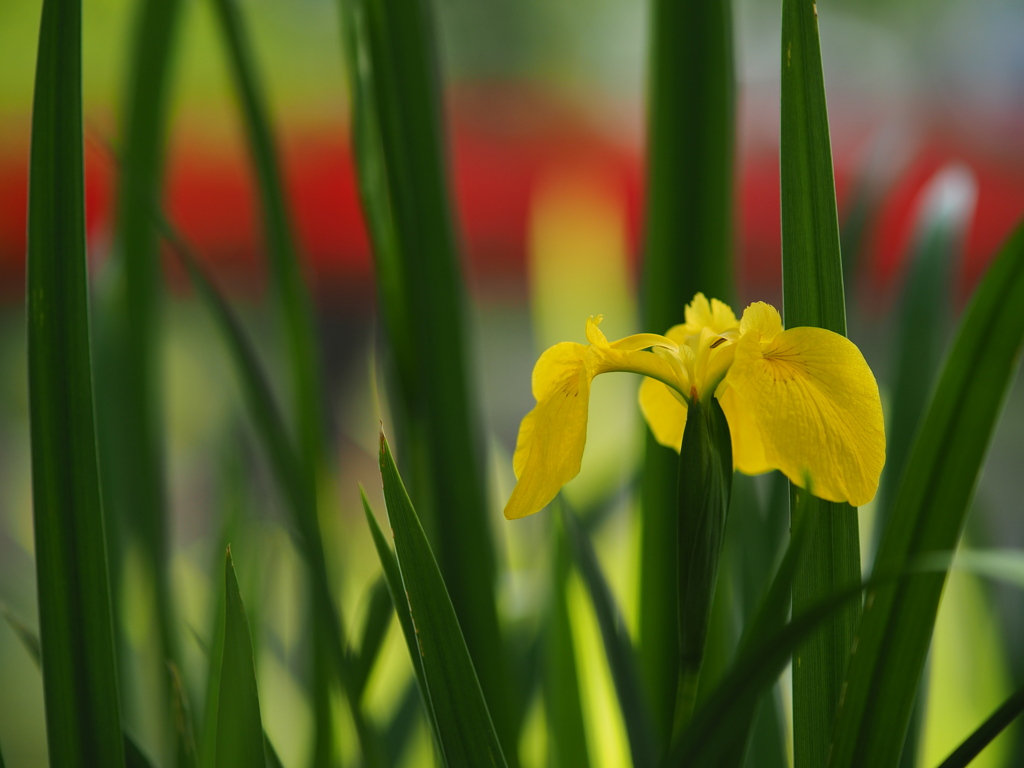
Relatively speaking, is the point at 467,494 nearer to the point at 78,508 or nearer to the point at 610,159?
the point at 78,508

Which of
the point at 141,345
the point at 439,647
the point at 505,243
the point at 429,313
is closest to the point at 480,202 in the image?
the point at 505,243

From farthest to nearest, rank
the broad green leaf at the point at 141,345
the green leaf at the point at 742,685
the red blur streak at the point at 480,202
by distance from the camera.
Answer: the red blur streak at the point at 480,202
the broad green leaf at the point at 141,345
the green leaf at the point at 742,685

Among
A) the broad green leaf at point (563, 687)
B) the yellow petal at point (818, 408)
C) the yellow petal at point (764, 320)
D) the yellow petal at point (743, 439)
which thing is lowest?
the broad green leaf at point (563, 687)

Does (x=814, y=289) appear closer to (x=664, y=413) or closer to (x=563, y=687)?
(x=664, y=413)

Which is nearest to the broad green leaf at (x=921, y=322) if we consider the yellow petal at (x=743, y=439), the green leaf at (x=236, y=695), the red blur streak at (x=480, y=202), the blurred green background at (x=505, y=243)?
the blurred green background at (x=505, y=243)

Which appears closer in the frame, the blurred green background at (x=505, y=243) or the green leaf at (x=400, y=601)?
the green leaf at (x=400, y=601)

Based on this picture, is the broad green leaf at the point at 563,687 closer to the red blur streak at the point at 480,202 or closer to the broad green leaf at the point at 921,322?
the broad green leaf at the point at 921,322
